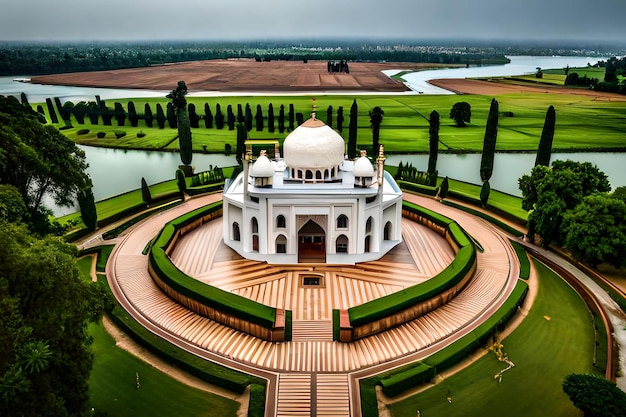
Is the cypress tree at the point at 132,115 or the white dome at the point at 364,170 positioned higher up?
the white dome at the point at 364,170

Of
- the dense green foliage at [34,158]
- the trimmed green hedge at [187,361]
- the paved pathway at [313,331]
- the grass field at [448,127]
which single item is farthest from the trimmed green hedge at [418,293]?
the grass field at [448,127]

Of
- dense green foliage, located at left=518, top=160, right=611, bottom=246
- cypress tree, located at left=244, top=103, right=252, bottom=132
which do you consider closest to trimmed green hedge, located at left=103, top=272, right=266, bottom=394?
dense green foliage, located at left=518, top=160, right=611, bottom=246

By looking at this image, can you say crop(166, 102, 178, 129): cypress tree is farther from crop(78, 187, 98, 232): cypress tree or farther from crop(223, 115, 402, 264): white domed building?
crop(223, 115, 402, 264): white domed building

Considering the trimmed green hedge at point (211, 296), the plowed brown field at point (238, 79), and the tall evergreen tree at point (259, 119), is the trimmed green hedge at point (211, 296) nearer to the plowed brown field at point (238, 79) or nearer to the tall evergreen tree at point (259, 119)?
the tall evergreen tree at point (259, 119)

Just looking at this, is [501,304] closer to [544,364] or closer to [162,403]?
[544,364]

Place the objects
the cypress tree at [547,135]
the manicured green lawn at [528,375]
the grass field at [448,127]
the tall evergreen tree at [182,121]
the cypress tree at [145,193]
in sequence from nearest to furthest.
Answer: the manicured green lawn at [528,375] < the cypress tree at [145,193] < the cypress tree at [547,135] < the tall evergreen tree at [182,121] < the grass field at [448,127]

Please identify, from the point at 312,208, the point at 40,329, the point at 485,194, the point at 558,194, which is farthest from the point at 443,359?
the point at 485,194
